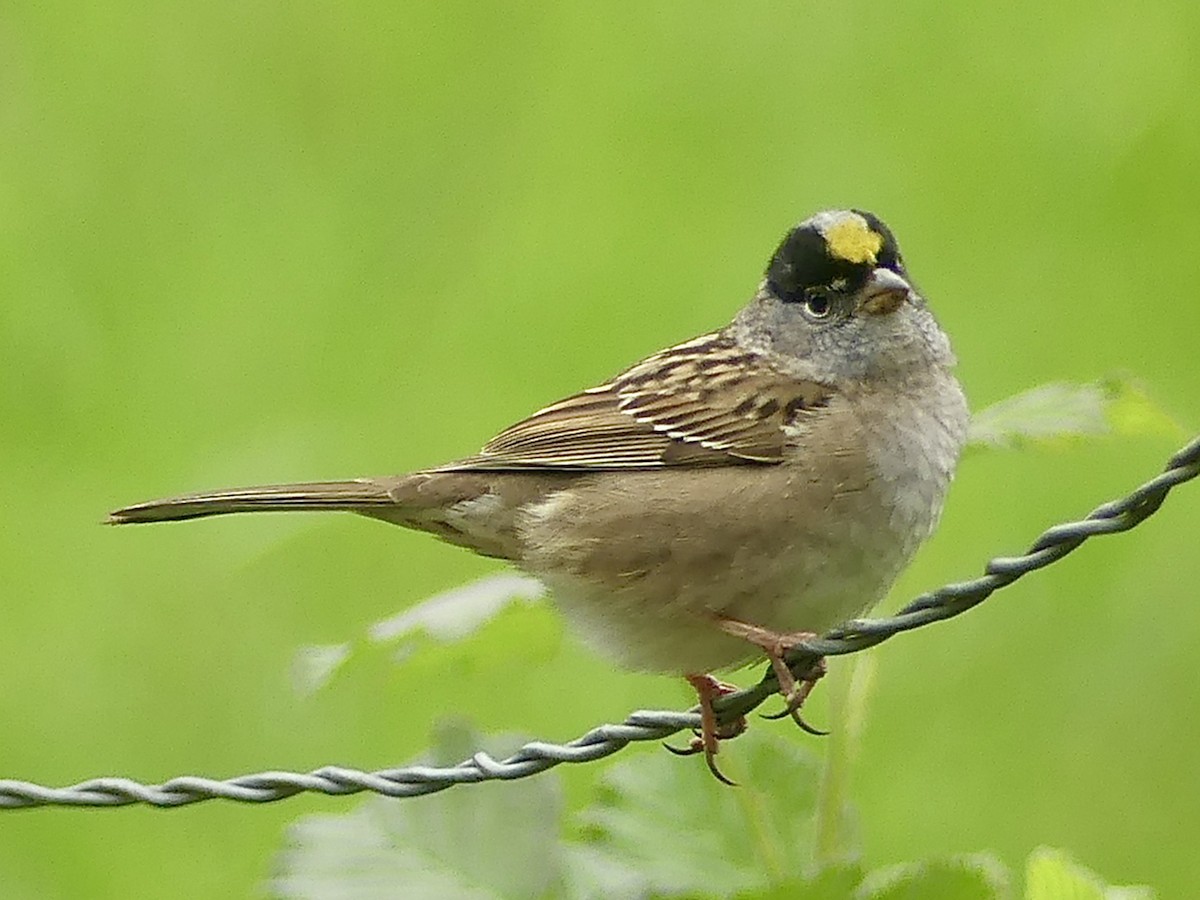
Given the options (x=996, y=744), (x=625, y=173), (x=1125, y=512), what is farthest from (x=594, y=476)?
(x=625, y=173)

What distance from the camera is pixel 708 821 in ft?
8.52

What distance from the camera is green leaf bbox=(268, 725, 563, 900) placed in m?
2.54

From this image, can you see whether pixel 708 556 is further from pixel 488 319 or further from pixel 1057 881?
pixel 488 319

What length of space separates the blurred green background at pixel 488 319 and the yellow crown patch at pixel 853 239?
139cm

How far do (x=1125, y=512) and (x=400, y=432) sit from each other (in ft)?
11.5

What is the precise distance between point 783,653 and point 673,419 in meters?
0.50

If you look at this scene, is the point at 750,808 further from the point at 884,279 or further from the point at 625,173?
the point at 625,173

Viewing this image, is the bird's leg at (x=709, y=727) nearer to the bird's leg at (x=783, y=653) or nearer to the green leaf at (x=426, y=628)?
the bird's leg at (x=783, y=653)

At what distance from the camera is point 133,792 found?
8.35 feet

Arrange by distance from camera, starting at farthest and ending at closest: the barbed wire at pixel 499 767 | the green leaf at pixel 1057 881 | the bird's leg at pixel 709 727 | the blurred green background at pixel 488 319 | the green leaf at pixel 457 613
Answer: the blurred green background at pixel 488 319
the bird's leg at pixel 709 727
the green leaf at pixel 457 613
the barbed wire at pixel 499 767
the green leaf at pixel 1057 881

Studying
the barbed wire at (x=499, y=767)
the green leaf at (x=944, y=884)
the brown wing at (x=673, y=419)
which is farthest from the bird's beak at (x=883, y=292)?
the green leaf at (x=944, y=884)

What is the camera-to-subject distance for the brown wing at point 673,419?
122 inches

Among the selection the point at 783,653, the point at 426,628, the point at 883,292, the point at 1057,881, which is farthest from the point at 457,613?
the point at 883,292

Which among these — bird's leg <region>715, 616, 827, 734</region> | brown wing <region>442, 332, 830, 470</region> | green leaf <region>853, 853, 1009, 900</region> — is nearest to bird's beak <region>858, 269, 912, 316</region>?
brown wing <region>442, 332, 830, 470</region>
